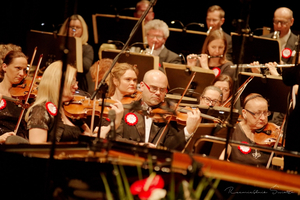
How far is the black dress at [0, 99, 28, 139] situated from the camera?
3908mm

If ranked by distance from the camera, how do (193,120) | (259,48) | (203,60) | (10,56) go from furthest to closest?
(203,60), (259,48), (10,56), (193,120)

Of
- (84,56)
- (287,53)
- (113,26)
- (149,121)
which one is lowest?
(149,121)

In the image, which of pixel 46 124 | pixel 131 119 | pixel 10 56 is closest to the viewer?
pixel 46 124

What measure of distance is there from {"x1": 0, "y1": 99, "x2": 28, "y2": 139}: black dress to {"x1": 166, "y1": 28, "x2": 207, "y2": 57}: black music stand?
2.45 metres

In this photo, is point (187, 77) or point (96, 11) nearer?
point (187, 77)

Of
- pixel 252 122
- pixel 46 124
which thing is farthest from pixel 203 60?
pixel 46 124

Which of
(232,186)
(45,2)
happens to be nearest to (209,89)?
(232,186)

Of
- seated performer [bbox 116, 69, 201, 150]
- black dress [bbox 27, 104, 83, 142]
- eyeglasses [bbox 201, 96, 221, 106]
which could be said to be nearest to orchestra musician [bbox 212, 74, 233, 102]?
eyeglasses [bbox 201, 96, 221, 106]

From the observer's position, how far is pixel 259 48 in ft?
15.4

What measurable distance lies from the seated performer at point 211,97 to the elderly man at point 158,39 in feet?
3.68

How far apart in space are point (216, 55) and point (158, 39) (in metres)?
0.75

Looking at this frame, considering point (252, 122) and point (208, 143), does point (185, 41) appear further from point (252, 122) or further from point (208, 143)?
point (208, 143)

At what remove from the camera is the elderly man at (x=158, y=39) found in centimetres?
511

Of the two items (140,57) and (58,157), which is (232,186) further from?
(140,57)
